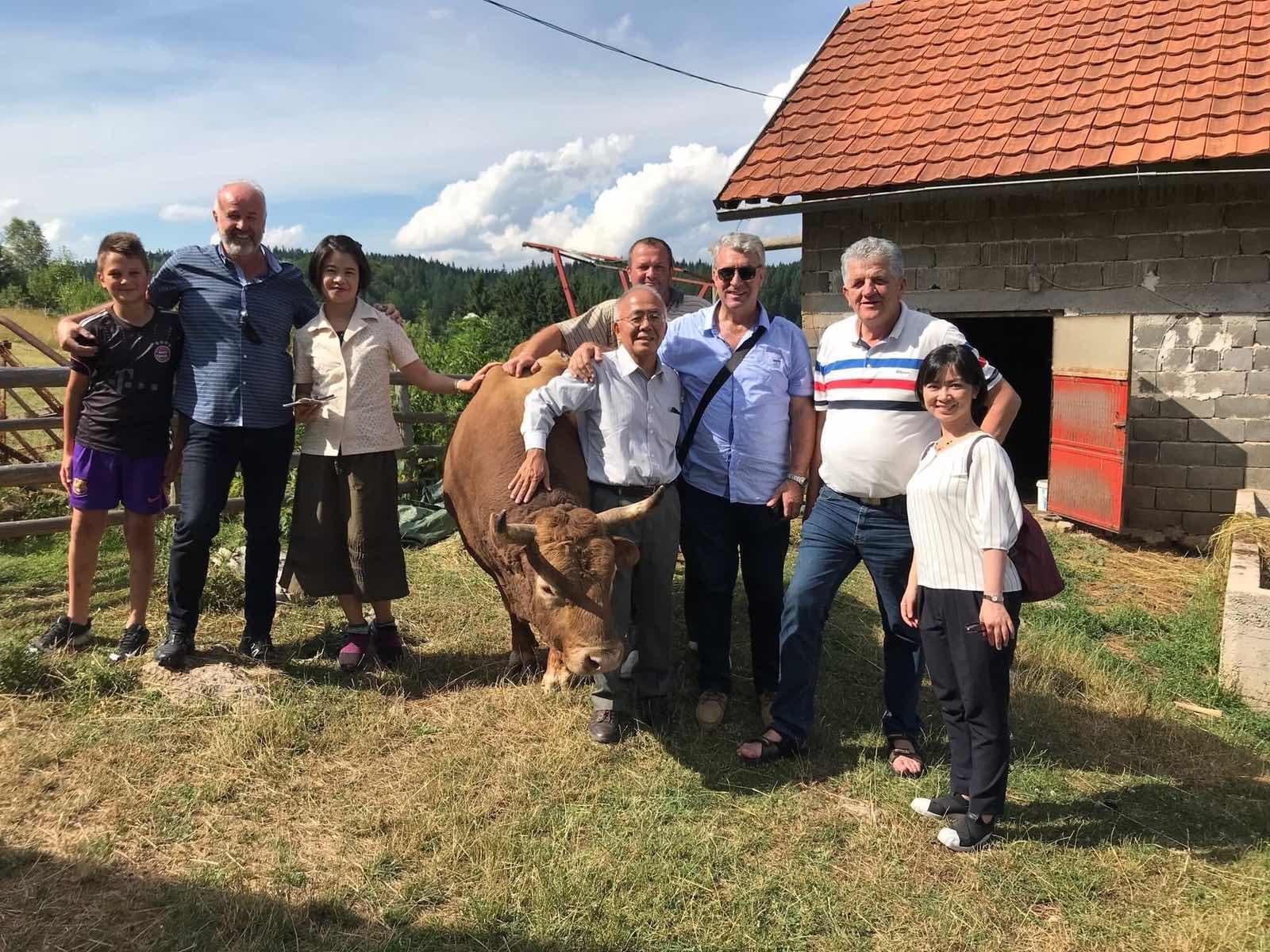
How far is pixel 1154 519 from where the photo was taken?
7.89 metres

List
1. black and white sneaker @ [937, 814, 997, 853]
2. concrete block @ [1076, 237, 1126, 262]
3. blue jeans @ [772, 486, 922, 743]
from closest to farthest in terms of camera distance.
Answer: black and white sneaker @ [937, 814, 997, 853]
blue jeans @ [772, 486, 922, 743]
concrete block @ [1076, 237, 1126, 262]

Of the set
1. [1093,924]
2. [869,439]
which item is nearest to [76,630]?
[869,439]

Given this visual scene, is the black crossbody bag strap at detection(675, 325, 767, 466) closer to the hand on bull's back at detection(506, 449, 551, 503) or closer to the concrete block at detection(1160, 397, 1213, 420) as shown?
the hand on bull's back at detection(506, 449, 551, 503)

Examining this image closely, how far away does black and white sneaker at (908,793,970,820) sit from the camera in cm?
327

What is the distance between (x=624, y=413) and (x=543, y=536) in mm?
666

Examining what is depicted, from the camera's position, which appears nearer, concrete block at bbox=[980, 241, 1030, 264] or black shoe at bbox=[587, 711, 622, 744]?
black shoe at bbox=[587, 711, 622, 744]

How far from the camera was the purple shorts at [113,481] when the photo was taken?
415 cm

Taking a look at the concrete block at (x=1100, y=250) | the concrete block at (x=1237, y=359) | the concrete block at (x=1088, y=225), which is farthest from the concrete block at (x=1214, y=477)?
the concrete block at (x=1088, y=225)

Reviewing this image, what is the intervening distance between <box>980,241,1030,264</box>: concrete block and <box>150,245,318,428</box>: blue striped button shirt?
270 inches

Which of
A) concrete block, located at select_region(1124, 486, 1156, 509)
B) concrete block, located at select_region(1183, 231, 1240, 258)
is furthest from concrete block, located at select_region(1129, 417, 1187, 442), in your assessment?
concrete block, located at select_region(1183, 231, 1240, 258)

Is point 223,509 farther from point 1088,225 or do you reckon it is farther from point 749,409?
point 1088,225

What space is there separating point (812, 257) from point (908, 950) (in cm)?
764

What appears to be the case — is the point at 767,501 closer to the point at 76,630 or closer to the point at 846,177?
the point at 76,630

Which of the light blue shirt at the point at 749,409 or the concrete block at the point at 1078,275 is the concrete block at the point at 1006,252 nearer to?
the concrete block at the point at 1078,275
